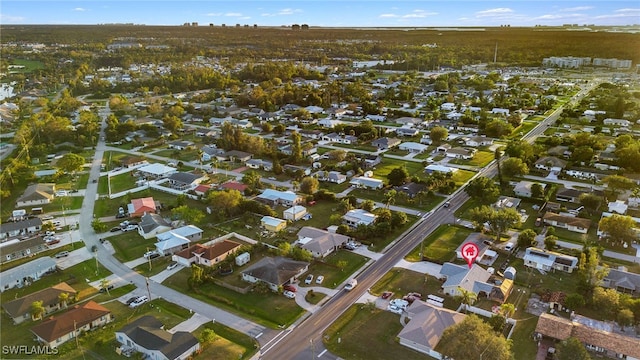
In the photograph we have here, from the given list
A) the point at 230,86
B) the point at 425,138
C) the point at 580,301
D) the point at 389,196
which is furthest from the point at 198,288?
the point at 230,86

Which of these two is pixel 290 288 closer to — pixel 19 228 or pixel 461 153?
pixel 19 228

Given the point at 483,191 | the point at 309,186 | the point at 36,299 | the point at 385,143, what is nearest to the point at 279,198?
the point at 309,186

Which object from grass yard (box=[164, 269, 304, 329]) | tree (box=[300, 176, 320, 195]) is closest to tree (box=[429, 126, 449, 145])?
tree (box=[300, 176, 320, 195])

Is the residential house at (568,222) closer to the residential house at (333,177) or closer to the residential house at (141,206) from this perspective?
the residential house at (333,177)

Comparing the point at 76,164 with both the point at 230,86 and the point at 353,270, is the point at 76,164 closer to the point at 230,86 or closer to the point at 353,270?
the point at 353,270

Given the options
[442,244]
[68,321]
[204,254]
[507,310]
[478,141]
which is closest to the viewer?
[68,321]

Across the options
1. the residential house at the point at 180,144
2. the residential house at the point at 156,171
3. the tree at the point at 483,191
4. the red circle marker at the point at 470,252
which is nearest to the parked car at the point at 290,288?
the red circle marker at the point at 470,252
